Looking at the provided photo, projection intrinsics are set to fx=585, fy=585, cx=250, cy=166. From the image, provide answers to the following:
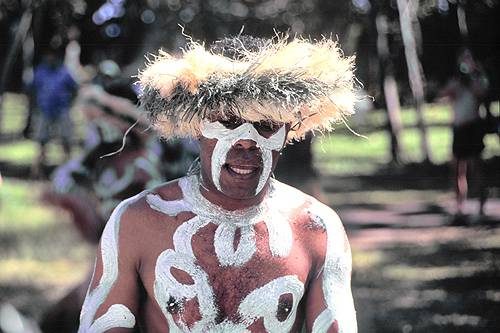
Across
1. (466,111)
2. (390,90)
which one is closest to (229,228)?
(466,111)

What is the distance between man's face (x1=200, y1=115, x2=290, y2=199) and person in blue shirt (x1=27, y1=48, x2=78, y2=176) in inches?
228

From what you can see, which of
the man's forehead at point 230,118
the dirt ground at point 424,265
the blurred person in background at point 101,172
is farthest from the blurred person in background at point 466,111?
the man's forehead at point 230,118

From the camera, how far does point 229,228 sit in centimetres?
210

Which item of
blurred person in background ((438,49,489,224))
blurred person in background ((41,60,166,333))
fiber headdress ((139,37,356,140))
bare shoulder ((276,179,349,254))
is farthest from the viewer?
blurred person in background ((438,49,489,224))

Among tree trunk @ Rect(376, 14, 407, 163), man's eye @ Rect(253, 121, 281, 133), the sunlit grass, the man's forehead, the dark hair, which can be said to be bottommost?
the sunlit grass

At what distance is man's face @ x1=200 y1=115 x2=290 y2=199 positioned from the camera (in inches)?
77.9

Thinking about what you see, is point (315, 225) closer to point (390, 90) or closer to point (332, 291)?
point (332, 291)

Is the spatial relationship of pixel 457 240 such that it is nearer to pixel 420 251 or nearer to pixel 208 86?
pixel 420 251

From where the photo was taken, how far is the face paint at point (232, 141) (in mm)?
1976

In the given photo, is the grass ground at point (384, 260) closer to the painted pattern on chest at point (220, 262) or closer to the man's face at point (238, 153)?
the man's face at point (238, 153)

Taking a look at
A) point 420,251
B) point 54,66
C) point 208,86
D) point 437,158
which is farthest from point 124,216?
point 437,158

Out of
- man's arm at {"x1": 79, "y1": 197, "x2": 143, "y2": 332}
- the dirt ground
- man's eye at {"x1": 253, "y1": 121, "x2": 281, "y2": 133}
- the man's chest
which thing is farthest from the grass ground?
man's arm at {"x1": 79, "y1": 197, "x2": 143, "y2": 332}

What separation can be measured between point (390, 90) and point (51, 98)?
15.0ft

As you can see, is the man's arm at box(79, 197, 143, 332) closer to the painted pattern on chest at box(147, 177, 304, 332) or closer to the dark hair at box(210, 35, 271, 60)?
the painted pattern on chest at box(147, 177, 304, 332)
